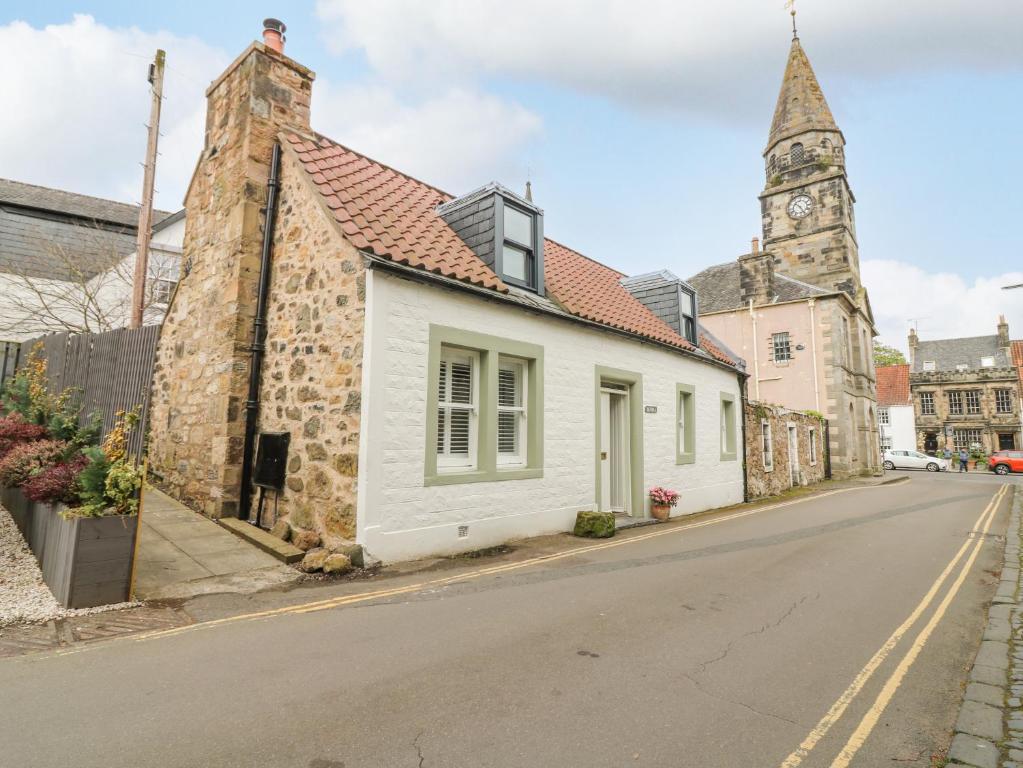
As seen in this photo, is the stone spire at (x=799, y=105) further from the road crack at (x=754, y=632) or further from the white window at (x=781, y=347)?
the road crack at (x=754, y=632)

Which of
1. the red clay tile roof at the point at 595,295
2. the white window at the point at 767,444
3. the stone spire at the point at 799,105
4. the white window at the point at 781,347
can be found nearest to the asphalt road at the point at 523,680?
the red clay tile roof at the point at 595,295

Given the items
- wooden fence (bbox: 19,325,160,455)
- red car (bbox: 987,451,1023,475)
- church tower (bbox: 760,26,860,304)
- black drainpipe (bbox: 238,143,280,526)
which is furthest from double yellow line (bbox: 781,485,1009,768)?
red car (bbox: 987,451,1023,475)

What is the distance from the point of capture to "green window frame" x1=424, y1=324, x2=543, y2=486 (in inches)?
288

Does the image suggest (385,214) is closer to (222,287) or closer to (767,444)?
(222,287)

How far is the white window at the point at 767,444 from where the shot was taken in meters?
17.7

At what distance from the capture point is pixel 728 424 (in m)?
15.4

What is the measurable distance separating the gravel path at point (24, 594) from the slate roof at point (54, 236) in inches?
527

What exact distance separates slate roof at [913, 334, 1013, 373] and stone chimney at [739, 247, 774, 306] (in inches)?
1405

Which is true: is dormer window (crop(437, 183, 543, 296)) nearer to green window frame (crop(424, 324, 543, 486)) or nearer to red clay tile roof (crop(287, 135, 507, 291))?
red clay tile roof (crop(287, 135, 507, 291))

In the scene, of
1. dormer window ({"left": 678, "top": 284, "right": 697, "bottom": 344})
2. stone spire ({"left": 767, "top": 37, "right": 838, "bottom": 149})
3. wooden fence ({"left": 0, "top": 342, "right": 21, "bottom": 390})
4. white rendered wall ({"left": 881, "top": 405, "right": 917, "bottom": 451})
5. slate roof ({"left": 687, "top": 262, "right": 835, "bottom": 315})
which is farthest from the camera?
white rendered wall ({"left": 881, "top": 405, "right": 917, "bottom": 451})

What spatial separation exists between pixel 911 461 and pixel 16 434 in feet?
146

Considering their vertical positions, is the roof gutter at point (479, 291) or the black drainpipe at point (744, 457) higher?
the roof gutter at point (479, 291)

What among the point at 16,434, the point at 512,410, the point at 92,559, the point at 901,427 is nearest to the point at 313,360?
the point at 512,410

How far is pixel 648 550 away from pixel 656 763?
5.68m
